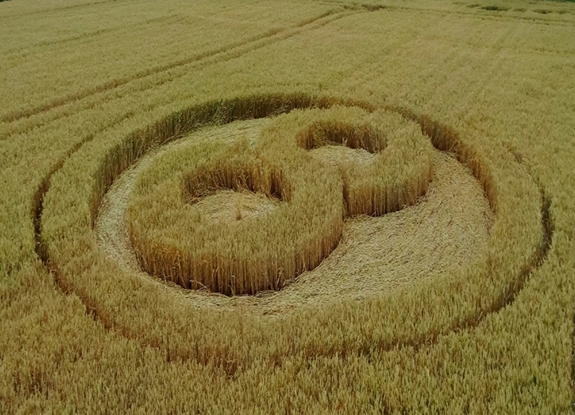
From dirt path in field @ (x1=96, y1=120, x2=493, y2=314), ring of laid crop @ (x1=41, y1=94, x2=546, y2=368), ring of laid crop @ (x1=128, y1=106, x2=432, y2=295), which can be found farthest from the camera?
ring of laid crop @ (x1=128, y1=106, x2=432, y2=295)

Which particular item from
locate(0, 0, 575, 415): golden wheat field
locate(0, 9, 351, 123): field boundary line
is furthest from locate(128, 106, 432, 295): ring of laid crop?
locate(0, 9, 351, 123): field boundary line

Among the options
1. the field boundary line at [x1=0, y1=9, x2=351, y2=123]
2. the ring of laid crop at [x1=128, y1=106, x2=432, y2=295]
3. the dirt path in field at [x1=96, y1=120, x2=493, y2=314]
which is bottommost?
the dirt path in field at [x1=96, y1=120, x2=493, y2=314]

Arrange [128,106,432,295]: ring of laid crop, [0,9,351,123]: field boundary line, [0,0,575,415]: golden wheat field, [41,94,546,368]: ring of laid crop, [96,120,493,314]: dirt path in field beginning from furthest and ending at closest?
[0,9,351,123]: field boundary line → [128,106,432,295]: ring of laid crop → [96,120,493,314]: dirt path in field → [41,94,546,368]: ring of laid crop → [0,0,575,415]: golden wheat field

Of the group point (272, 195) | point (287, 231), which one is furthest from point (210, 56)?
point (287, 231)

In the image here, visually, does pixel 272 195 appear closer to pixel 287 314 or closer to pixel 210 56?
pixel 287 314

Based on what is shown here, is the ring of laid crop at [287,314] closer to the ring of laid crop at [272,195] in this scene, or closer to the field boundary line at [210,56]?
the ring of laid crop at [272,195]

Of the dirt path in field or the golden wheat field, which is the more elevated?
the golden wheat field

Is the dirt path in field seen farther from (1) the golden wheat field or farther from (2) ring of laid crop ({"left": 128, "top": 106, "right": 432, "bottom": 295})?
(2) ring of laid crop ({"left": 128, "top": 106, "right": 432, "bottom": 295})
